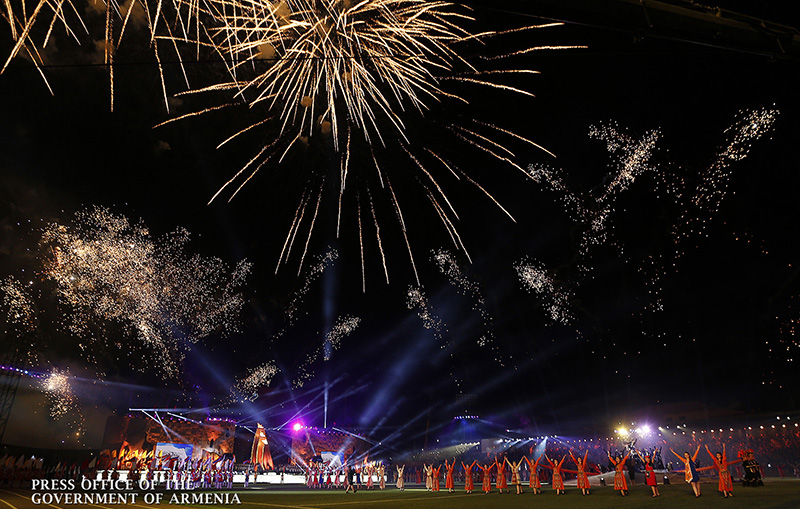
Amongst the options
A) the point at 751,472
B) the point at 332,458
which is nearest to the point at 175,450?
the point at 332,458

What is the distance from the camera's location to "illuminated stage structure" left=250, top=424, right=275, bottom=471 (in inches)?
1310

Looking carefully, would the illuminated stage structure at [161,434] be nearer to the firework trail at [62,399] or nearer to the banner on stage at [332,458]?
the firework trail at [62,399]

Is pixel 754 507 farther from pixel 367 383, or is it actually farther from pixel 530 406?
pixel 367 383

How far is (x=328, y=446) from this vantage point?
140ft

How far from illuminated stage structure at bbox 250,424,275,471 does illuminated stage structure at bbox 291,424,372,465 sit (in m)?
4.52

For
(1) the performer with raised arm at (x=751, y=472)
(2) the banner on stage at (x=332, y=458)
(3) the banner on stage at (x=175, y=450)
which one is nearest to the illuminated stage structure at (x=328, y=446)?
(2) the banner on stage at (x=332, y=458)

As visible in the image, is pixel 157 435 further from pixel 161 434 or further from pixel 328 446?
pixel 328 446

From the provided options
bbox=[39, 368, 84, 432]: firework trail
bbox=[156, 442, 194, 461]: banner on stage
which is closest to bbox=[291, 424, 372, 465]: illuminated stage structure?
bbox=[156, 442, 194, 461]: banner on stage

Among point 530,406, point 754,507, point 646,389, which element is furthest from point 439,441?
point 754,507

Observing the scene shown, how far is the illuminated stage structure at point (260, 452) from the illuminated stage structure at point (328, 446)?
4.52 metres

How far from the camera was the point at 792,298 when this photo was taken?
23.8 metres

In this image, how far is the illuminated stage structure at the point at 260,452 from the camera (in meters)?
33.3

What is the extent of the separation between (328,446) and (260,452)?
10518mm

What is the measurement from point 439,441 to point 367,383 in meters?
10.6
